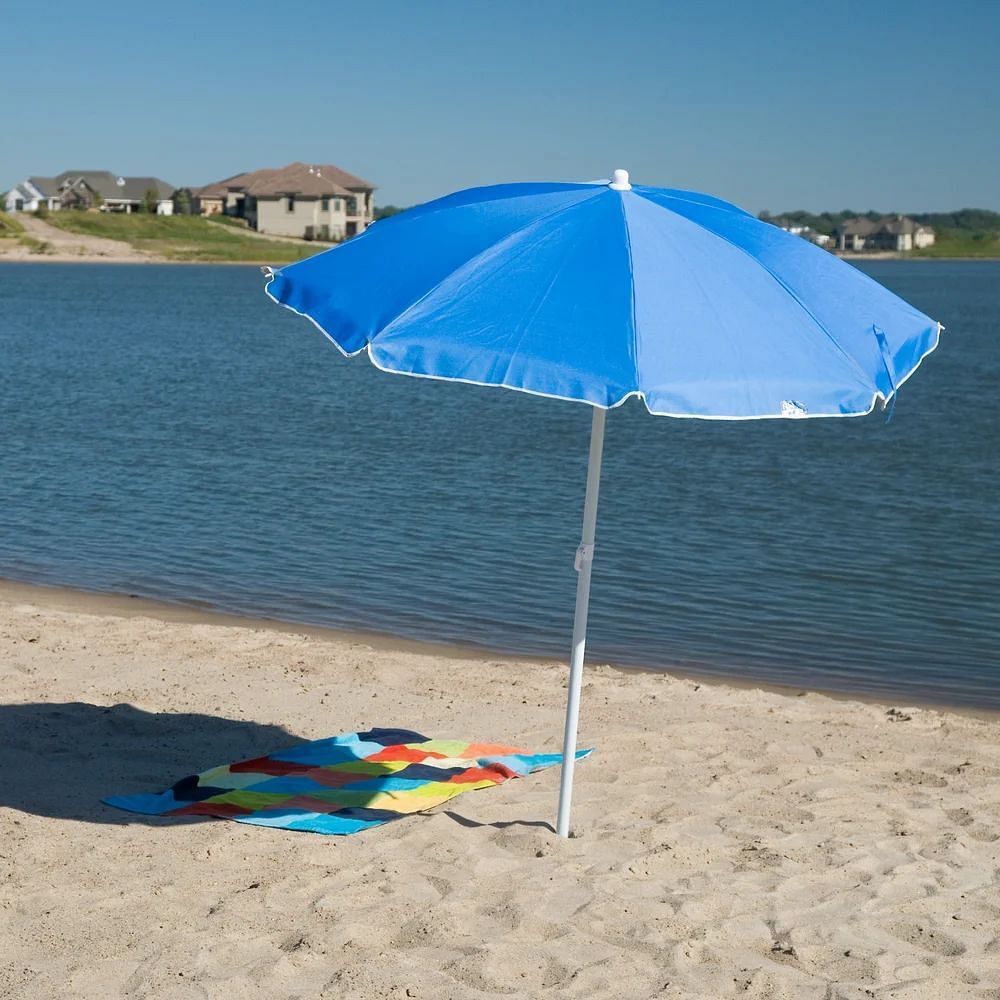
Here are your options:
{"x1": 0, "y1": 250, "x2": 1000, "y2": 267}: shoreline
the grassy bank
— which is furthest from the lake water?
the grassy bank

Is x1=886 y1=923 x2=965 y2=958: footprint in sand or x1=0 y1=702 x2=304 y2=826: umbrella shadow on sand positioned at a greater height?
x1=886 y1=923 x2=965 y2=958: footprint in sand

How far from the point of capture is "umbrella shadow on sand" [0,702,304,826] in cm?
617

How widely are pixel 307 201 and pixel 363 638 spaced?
14124 centimetres

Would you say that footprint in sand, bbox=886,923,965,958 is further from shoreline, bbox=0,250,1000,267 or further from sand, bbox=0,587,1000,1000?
shoreline, bbox=0,250,1000,267

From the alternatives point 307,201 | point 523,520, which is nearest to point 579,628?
point 523,520

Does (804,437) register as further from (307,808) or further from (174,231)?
(174,231)

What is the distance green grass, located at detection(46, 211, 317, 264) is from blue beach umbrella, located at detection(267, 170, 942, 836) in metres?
124

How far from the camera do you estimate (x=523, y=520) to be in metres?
16.2

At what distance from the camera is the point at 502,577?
1321cm

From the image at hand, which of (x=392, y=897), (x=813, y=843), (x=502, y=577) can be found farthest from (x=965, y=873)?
(x=502, y=577)

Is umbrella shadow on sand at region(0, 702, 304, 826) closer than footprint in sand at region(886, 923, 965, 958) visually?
No

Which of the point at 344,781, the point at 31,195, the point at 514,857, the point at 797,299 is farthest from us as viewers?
the point at 31,195

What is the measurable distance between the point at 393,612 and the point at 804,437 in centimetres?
1520

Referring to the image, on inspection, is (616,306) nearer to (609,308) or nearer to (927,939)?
(609,308)
